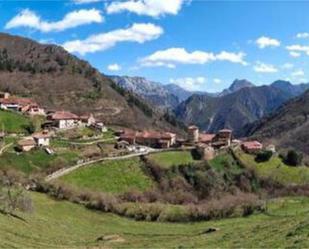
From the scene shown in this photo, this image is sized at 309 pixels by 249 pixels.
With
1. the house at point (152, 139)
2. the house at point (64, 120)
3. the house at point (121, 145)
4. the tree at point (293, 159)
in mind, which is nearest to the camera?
the tree at point (293, 159)

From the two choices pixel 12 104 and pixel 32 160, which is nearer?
pixel 32 160

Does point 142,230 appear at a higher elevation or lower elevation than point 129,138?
lower

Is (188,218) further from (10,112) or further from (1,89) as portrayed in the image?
(1,89)

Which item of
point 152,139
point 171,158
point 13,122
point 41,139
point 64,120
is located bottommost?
point 171,158

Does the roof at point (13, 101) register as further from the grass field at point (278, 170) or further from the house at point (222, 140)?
the grass field at point (278, 170)

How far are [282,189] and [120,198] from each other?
99.0 ft

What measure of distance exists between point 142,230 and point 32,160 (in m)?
41.1

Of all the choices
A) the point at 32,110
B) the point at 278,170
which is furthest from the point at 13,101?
the point at 278,170

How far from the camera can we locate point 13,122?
118m

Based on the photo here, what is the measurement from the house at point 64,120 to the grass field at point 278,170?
144ft

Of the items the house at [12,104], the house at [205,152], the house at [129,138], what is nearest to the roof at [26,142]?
the house at [129,138]

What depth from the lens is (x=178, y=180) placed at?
305ft

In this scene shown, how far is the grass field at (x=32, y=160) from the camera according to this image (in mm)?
88250

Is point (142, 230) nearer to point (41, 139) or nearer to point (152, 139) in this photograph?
point (41, 139)
